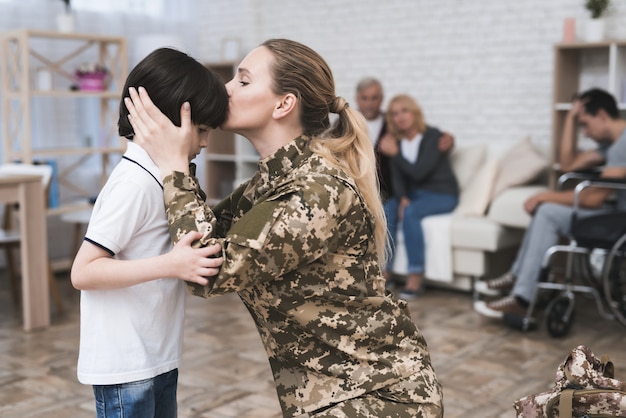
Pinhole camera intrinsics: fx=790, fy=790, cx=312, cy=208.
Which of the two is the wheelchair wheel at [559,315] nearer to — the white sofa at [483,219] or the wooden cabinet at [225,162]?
the white sofa at [483,219]

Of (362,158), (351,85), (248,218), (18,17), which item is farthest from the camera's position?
(351,85)

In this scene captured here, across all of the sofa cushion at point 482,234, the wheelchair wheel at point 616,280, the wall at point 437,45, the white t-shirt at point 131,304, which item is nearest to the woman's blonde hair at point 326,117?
the white t-shirt at point 131,304

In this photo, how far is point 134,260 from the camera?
1.36 metres

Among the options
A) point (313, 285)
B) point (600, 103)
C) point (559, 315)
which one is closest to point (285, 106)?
point (313, 285)

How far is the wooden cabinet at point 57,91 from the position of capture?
509cm

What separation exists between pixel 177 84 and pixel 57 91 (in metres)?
4.02

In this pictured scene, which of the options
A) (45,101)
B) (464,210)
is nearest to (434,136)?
(464,210)

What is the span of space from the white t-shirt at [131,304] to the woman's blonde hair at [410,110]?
3742 millimetres

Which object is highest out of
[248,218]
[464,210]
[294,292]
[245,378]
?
[248,218]

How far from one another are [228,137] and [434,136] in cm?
229

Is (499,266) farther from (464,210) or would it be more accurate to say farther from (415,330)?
(415,330)

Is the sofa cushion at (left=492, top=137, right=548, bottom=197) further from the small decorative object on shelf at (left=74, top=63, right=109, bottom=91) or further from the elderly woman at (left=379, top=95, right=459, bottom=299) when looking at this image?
the small decorative object on shelf at (left=74, top=63, right=109, bottom=91)

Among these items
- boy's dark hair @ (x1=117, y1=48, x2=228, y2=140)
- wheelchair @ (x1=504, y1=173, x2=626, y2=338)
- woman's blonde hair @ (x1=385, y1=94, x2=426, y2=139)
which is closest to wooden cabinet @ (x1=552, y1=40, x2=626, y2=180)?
woman's blonde hair @ (x1=385, y1=94, x2=426, y2=139)

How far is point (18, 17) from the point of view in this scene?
5535 millimetres
